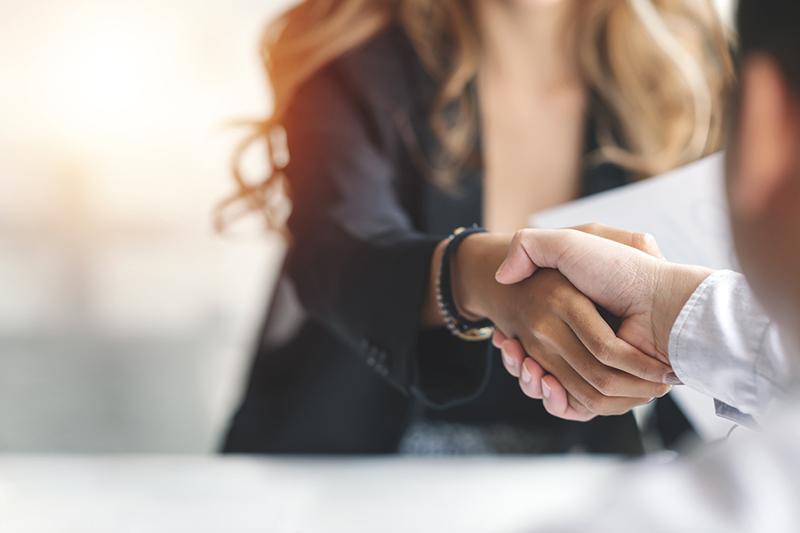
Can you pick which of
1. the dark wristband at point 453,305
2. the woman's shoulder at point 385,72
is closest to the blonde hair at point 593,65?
the woman's shoulder at point 385,72

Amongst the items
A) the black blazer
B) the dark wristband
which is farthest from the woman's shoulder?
the dark wristband

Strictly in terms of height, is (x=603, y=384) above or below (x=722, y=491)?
below

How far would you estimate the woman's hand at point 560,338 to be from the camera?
40cm

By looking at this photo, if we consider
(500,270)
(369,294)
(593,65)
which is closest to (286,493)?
(369,294)

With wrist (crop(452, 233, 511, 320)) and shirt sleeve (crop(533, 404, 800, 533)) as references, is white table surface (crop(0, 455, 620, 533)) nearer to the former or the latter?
wrist (crop(452, 233, 511, 320))

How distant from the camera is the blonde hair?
62cm

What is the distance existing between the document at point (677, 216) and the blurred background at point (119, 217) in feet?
1.47

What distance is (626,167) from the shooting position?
0.58 meters

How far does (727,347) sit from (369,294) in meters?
0.26

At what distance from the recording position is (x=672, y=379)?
382 mm

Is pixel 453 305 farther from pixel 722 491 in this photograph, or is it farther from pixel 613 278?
pixel 722 491

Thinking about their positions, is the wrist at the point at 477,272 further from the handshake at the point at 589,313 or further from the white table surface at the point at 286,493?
the white table surface at the point at 286,493

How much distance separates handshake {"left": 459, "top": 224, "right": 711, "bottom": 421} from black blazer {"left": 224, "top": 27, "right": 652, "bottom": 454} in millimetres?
55

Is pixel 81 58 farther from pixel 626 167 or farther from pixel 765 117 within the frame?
pixel 765 117
